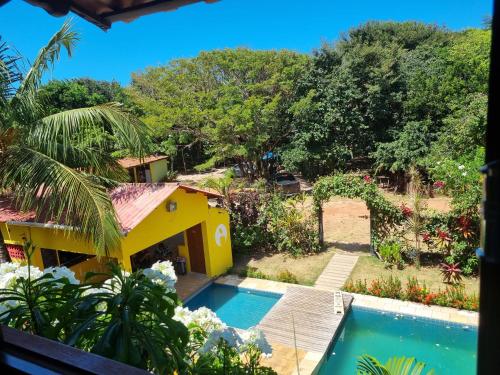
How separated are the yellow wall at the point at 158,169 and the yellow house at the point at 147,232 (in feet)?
47.0

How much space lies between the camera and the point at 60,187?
7961 mm

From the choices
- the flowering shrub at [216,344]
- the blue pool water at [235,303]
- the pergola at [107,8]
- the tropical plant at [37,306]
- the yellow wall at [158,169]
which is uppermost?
the pergola at [107,8]

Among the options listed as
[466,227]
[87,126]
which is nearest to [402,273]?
[466,227]

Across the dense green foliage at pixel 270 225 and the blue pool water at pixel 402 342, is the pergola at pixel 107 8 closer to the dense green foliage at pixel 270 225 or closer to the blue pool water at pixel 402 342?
the blue pool water at pixel 402 342

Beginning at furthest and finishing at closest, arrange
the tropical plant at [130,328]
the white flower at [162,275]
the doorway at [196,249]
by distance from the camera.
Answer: the doorway at [196,249] < the white flower at [162,275] < the tropical plant at [130,328]

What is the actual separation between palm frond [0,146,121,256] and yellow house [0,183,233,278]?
54.5 inches

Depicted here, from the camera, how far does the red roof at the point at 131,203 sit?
10.2 m

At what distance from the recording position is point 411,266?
12930 mm

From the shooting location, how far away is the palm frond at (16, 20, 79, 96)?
8.34m

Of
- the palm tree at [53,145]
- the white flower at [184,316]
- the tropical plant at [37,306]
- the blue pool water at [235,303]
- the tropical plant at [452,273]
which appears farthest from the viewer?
the tropical plant at [452,273]

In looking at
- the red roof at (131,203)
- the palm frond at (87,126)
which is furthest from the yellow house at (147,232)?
the palm frond at (87,126)

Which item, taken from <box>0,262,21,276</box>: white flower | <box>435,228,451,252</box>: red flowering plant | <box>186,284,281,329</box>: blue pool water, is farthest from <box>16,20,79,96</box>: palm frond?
<box>435,228,451,252</box>: red flowering plant

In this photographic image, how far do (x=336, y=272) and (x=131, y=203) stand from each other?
7070mm

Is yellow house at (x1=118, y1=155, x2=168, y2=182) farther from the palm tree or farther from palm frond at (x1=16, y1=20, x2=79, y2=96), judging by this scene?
palm frond at (x1=16, y1=20, x2=79, y2=96)
